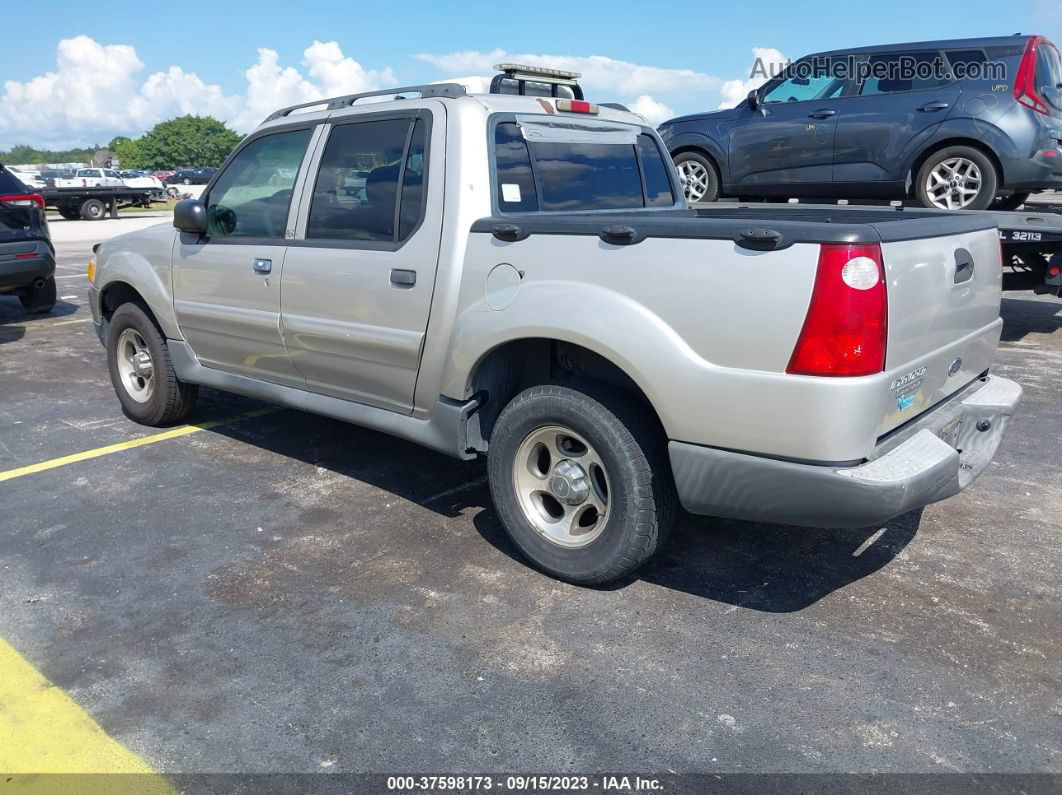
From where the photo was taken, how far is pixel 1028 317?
32.1 feet

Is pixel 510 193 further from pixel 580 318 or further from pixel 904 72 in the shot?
pixel 904 72

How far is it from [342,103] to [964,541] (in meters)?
3.65

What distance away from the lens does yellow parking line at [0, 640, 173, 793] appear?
251 centimetres

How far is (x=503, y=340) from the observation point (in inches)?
140

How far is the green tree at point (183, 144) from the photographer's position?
129875 millimetres

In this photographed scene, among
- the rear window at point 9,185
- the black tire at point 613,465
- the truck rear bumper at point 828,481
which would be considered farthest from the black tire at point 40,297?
the truck rear bumper at point 828,481

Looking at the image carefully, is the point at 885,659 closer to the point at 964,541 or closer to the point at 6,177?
the point at 964,541

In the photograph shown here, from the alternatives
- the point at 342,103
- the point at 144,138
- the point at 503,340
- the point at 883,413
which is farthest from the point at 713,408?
the point at 144,138

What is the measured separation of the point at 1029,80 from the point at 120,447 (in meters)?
7.64

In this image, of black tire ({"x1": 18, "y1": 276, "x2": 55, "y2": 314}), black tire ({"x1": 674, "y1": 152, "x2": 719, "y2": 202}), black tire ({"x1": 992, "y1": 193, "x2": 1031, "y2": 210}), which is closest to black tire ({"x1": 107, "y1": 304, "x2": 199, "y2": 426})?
black tire ({"x1": 18, "y1": 276, "x2": 55, "y2": 314})

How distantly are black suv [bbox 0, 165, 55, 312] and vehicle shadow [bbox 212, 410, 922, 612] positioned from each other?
544 centimetres

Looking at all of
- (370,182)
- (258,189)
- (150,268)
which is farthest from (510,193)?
(150,268)

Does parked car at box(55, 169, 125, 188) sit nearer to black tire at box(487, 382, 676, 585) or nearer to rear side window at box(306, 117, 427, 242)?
rear side window at box(306, 117, 427, 242)

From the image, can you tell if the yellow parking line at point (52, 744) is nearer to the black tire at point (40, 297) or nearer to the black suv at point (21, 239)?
the black suv at point (21, 239)
